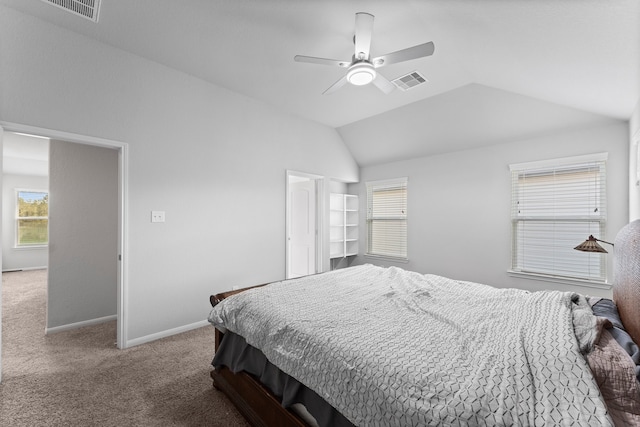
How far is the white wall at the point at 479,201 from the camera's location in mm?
3014

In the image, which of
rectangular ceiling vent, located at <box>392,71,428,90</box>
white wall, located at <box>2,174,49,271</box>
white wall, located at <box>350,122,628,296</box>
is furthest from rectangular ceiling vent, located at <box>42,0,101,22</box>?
white wall, located at <box>2,174,49,271</box>

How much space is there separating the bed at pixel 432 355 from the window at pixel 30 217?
7.53 m

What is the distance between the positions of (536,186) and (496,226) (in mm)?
684

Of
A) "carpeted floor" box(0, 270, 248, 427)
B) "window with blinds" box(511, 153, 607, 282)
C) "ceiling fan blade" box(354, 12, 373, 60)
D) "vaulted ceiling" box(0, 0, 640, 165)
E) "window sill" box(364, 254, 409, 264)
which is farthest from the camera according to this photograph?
"window sill" box(364, 254, 409, 264)

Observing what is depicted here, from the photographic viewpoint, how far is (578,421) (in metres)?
0.80

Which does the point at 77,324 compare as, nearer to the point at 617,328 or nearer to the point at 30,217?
the point at 617,328

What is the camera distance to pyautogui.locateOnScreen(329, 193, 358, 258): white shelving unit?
5.15m

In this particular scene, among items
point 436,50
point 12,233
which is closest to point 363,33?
point 436,50

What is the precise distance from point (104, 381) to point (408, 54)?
3.44m

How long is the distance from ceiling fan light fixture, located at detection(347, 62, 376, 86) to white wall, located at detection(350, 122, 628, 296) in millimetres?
2550

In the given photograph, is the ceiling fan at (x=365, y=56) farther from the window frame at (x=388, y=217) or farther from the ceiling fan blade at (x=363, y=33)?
the window frame at (x=388, y=217)

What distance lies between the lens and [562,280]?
3332 millimetres

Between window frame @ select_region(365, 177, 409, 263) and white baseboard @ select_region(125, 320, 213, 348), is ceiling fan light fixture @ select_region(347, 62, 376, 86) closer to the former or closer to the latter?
window frame @ select_region(365, 177, 409, 263)

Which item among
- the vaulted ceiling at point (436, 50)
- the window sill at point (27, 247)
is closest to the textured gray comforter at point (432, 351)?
the vaulted ceiling at point (436, 50)
